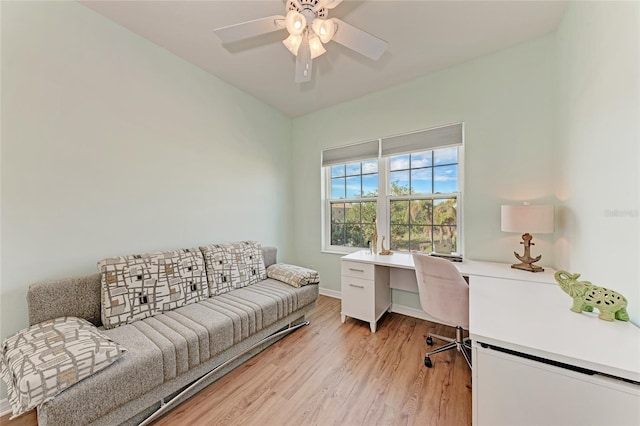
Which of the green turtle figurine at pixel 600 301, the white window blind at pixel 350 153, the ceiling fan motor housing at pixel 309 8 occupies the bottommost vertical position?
the green turtle figurine at pixel 600 301

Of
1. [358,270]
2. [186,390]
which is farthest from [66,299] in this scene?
[358,270]

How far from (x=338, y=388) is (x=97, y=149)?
2.56 m

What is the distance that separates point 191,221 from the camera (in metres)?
2.38

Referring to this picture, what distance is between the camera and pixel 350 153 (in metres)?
3.15

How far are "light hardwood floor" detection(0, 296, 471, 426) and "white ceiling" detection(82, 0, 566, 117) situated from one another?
2750mm

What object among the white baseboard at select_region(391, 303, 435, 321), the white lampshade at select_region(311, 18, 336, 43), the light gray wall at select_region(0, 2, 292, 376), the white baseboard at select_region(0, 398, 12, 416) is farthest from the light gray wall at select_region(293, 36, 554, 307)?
the white baseboard at select_region(0, 398, 12, 416)

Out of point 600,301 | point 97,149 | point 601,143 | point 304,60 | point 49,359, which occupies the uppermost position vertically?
point 304,60

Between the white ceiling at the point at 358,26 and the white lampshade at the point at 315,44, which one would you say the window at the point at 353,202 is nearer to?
the white ceiling at the point at 358,26

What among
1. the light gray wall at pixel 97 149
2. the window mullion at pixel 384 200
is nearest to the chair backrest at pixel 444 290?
the window mullion at pixel 384 200

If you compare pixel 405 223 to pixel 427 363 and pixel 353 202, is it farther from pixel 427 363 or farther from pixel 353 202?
pixel 427 363

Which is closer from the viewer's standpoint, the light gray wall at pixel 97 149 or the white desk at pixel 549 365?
the white desk at pixel 549 365

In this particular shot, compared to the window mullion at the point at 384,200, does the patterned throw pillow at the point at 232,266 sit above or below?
below

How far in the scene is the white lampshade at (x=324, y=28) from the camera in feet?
4.70

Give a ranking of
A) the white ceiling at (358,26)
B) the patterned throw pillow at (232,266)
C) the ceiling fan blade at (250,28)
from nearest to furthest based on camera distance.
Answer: the ceiling fan blade at (250,28) < the white ceiling at (358,26) < the patterned throw pillow at (232,266)
